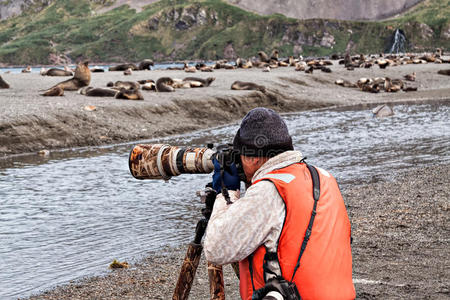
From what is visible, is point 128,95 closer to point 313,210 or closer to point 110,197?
point 110,197

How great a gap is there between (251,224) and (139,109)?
13199 mm

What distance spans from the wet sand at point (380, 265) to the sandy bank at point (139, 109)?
24.8ft

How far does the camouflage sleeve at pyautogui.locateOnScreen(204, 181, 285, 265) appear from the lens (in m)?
2.45

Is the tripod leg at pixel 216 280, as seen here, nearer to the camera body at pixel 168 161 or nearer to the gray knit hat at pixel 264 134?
the camera body at pixel 168 161

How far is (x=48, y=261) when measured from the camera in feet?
18.4

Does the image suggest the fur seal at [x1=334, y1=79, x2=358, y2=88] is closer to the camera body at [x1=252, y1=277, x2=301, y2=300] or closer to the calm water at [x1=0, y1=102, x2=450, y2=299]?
the calm water at [x1=0, y1=102, x2=450, y2=299]

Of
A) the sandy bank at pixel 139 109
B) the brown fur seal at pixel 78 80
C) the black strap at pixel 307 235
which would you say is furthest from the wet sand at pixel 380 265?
the brown fur seal at pixel 78 80

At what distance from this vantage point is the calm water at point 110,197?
566 centimetres

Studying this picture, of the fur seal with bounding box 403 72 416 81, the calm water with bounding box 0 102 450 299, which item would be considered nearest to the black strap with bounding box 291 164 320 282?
the calm water with bounding box 0 102 450 299

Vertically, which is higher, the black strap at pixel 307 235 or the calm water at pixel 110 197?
the black strap at pixel 307 235

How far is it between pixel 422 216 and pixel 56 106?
9.91 meters

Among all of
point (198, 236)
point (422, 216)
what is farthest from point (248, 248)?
point (422, 216)

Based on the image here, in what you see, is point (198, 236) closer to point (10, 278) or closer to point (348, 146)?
point (10, 278)

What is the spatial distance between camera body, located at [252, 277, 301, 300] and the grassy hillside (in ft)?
468
